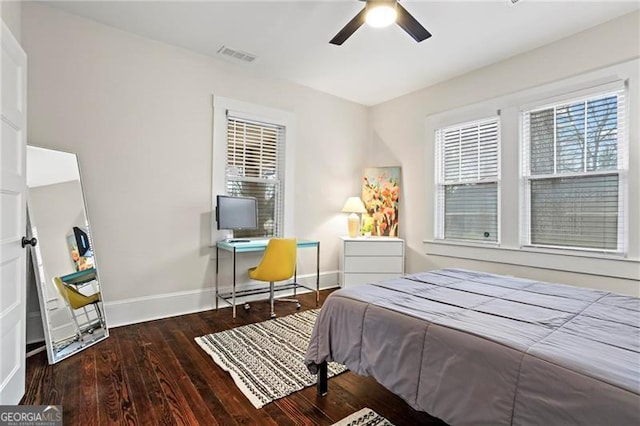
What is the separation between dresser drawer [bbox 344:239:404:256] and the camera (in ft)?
14.1

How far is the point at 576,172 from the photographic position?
9.83ft

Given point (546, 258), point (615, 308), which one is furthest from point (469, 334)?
point (546, 258)

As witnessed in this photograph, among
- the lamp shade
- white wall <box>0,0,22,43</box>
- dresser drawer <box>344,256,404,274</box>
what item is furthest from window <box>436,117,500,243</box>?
white wall <box>0,0,22,43</box>

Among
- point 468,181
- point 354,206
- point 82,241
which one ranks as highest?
point 468,181

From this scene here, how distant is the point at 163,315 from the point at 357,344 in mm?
2442

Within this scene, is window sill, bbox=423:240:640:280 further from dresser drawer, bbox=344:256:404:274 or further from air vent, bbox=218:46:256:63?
air vent, bbox=218:46:256:63

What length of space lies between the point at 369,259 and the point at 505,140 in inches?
84.9

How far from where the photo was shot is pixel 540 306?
1.69 metres

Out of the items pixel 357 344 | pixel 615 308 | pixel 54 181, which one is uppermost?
pixel 54 181

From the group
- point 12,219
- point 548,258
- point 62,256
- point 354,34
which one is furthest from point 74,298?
point 548,258

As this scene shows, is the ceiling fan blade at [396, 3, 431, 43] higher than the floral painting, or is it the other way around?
the ceiling fan blade at [396, 3, 431, 43]

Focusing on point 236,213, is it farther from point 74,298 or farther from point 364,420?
point 364,420

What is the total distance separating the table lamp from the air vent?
2281 mm

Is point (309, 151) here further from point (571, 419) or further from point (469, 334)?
point (571, 419)
